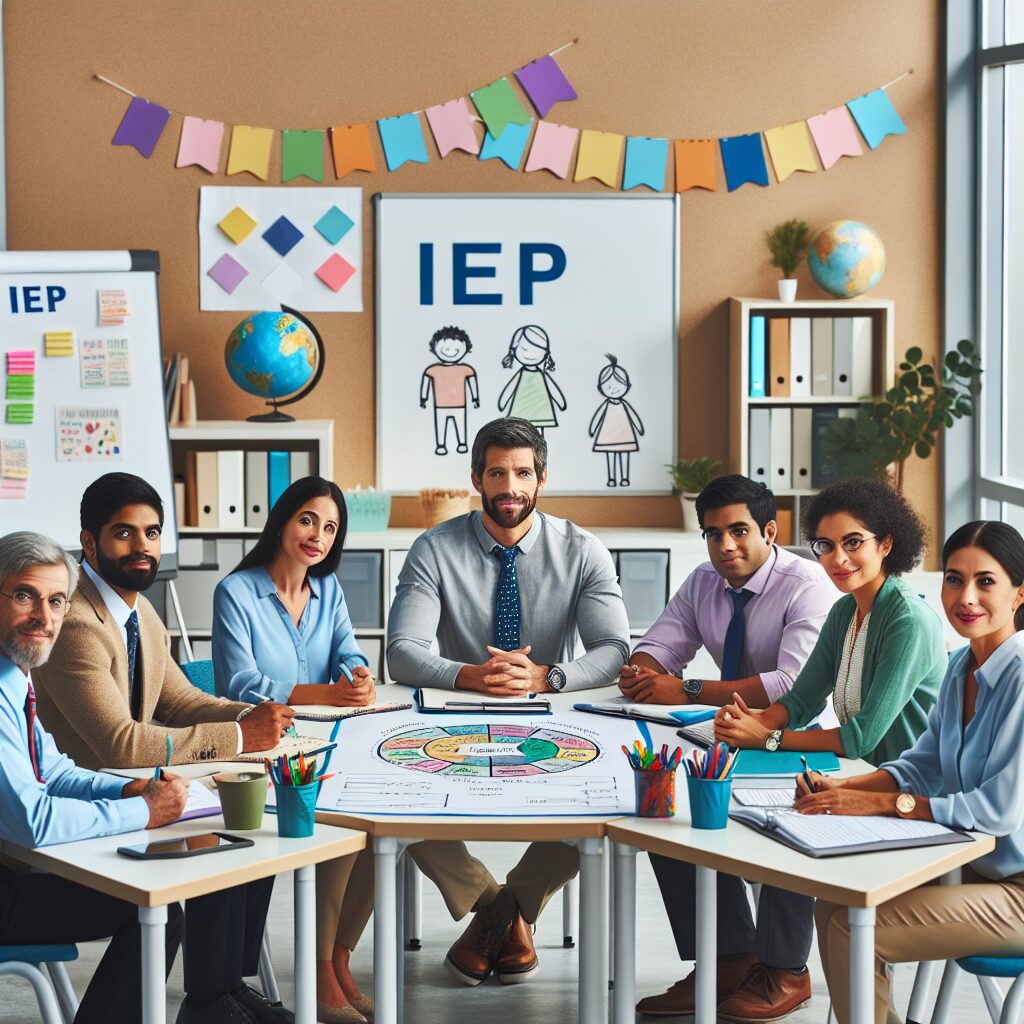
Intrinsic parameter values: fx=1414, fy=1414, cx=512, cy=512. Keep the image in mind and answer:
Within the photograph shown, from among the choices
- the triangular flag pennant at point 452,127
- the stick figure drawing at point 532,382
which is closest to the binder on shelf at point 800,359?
the stick figure drawing at point 532,382

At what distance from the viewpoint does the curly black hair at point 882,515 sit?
9.48 feet

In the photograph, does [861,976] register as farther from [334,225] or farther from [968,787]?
[334,225]

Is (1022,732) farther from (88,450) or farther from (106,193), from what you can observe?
(106,193)

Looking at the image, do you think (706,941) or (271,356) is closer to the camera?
(706,941)

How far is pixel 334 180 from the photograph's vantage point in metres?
5.48

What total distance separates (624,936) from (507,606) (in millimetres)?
1196

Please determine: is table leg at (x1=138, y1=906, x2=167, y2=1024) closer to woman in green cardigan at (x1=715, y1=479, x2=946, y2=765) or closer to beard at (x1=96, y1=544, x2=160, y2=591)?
beard at (x1=96, y1=544, x2=160, y2=591)

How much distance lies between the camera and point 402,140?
5.46 meters

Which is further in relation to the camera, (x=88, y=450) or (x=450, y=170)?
(x=450, y=170)

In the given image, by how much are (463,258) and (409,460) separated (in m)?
0.82

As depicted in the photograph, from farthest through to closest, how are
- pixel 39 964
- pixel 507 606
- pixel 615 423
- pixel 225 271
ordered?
pixel 615 423, pixel 225 271, pixel 507 606, pixel 39 964

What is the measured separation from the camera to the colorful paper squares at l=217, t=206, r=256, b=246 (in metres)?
5.49

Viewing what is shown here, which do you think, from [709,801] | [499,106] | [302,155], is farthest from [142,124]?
[709,801]

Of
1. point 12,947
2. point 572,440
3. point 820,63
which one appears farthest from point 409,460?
point 12,947
